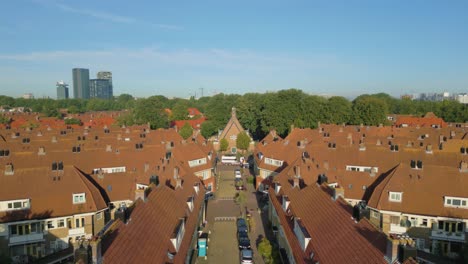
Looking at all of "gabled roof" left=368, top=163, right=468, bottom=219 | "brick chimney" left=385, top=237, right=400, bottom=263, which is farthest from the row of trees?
"brick chimney" left=385, top=237, right=400, bottom=263

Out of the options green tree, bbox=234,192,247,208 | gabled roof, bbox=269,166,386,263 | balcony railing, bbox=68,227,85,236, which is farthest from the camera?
green tree, bbox=234,192,247,208

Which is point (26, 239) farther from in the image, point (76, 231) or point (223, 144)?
point (223, 144)

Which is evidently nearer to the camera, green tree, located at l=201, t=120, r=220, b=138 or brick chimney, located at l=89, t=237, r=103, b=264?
brick chimney, located at l=89, t=237, r=103, b=264

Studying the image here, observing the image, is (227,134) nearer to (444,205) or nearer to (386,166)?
(386,166)

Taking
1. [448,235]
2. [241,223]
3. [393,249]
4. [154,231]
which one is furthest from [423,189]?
[154,231]

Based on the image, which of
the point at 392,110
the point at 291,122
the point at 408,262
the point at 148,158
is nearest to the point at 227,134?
the point at 291,122

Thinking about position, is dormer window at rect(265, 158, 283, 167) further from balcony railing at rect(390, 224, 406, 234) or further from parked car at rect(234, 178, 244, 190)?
balcony railing at rect(390, 224, 406, 234)

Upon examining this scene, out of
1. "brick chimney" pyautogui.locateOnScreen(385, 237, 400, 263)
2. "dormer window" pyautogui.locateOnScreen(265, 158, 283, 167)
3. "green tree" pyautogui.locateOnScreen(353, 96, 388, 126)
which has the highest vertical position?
"green tree" pyautogui.locateOnScreen(353, 96, 388, 126)
